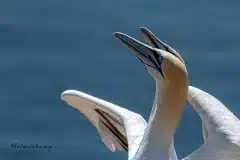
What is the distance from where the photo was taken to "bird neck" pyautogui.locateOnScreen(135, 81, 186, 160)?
8.11 m

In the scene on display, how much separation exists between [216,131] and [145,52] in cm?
67

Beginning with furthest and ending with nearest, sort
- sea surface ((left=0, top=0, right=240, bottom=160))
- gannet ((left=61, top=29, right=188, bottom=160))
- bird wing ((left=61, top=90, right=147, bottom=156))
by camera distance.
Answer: sea surface ((left=0, top=0, right=240, bottom=160)), bird wing ((left=61, top=90, right=147, bottom=156)), gannet ((left=61, top=29, right=188, bottom=160))

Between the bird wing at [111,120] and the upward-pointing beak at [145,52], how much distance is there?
2.69 ft

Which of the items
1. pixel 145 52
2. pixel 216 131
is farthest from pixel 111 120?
pixel 145 52

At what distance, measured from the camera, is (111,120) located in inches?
378

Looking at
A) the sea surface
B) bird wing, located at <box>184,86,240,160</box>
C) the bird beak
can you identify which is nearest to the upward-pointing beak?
the bird beak

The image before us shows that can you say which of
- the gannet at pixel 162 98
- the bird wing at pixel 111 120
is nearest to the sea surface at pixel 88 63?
the bird wing at pixel 111 120

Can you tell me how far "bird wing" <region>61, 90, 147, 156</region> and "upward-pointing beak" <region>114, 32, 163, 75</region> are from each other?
0.82 m

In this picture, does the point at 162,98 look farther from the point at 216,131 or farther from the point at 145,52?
the point at 216,131

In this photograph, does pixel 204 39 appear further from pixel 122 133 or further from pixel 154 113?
pixel 154 113

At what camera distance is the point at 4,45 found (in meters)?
11.5

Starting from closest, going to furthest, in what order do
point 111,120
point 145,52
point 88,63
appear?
point 145,52, point 111,120, point 88,63

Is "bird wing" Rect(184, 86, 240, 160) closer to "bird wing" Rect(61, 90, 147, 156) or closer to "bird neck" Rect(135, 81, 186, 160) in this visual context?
"bird neck" Rect(135, 81, 186, 160)

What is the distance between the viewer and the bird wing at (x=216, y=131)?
8.20 metres
